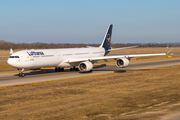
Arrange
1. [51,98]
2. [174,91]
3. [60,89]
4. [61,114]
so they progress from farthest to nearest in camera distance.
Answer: [60,89] < [174,91] < [51,98] < [61,114]

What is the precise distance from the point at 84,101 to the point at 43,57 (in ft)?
62.8

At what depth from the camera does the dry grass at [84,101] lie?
16.0 meters

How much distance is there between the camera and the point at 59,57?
4016cm

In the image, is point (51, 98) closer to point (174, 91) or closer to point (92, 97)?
point (92, 97)

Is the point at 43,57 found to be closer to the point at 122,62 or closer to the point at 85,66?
the point at 85,66

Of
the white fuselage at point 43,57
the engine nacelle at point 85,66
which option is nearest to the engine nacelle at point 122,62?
the engine nacelle at point 85,66

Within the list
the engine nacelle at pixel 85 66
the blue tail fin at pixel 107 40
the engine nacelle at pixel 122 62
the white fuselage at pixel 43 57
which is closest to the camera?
the white fuselage at pixel 43 57

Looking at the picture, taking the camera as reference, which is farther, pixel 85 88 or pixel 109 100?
pixel 85 88

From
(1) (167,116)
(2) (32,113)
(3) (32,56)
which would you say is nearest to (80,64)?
(3) (32,56)

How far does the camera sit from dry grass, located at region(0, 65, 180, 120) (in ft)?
52.5

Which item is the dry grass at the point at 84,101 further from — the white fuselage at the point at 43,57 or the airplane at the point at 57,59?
the airplane at the point at 57,59

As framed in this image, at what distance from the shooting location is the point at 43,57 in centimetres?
3744

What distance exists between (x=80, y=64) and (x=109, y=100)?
20474 mm

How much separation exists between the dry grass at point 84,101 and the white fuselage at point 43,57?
7952mm
